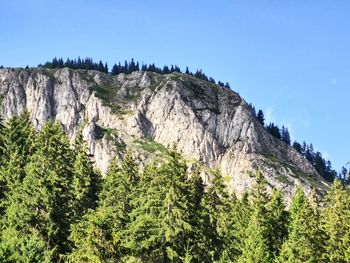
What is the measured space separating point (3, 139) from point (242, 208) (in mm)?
30168

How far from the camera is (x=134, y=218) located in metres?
45.9

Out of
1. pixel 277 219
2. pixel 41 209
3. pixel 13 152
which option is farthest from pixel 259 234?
pixel 13 152

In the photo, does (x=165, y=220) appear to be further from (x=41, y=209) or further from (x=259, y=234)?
(x=259, y=234)

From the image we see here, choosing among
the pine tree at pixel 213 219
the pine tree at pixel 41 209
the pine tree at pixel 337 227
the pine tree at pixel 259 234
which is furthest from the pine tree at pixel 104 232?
the pine tree at pixel 337 227

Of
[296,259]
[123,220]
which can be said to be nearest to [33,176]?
[123,220]

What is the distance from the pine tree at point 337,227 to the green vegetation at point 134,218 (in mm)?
100

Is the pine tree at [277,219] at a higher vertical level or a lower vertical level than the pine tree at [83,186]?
lower

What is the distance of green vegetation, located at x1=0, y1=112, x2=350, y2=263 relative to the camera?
119 feet

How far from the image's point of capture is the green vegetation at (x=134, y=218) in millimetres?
36281

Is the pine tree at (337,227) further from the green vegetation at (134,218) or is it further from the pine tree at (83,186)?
the pine tree at (83,186)

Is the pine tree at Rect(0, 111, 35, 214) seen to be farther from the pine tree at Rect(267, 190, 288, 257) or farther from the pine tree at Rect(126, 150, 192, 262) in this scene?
the pine tree at Rect(267, 190, 288, 257)

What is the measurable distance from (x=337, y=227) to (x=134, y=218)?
20937 mm

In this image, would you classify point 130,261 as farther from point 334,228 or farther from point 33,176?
point 334,228

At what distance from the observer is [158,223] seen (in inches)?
1545
